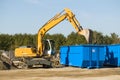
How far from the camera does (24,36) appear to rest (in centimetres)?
5719

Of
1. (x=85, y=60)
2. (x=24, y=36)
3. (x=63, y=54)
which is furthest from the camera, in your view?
(x=24, y=36)

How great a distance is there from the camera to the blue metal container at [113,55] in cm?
2706

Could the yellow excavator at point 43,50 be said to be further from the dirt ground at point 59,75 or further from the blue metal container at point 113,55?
the dirt ground at point 59,75

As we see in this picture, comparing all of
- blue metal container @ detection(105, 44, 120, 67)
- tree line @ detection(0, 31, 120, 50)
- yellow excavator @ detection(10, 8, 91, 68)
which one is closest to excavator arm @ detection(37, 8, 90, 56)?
yellow excavator @ detection(10, 8, 91, 68)

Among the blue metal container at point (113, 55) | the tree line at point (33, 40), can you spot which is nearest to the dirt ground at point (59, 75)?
the blue metal container at point (113, 55)

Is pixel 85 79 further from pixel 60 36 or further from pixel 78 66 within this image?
pixel 60 36

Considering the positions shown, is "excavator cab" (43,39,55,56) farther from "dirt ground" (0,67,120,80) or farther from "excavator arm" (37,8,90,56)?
"dirt ground" (0,67,120,80)

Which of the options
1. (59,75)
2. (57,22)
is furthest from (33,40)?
(59,75)

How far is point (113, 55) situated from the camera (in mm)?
27766

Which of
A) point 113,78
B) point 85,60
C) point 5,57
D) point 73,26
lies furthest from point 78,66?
point 113,78

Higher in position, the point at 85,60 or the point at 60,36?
the point at 60,36

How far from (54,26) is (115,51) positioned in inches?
234

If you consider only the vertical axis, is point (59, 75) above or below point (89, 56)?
below

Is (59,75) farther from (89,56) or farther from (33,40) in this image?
(33,40)
